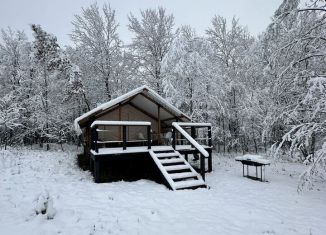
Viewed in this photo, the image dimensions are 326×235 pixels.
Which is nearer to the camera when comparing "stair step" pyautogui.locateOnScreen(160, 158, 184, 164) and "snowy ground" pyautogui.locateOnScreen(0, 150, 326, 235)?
"snowy ground" pyautogui.locateOnScreen(0, 150, 326, 235)

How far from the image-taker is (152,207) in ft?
21.3

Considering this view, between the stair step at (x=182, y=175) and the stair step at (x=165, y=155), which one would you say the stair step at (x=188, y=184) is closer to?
the stair step at (x=182, y=175)

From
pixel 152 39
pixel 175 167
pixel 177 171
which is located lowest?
pixel 177 171

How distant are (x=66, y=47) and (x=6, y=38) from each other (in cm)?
554

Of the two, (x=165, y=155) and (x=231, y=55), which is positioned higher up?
(x=231, y=55)

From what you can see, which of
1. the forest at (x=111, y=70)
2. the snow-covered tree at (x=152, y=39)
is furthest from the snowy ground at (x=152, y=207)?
the snow-covered tree at (x=152, y=39)

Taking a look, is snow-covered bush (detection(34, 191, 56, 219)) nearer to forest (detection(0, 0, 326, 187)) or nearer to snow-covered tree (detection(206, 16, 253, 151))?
forest (detection(0, 0, 326, 187))

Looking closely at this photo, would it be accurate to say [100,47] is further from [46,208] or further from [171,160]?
[46,208]

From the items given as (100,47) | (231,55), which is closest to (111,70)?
(100,47)

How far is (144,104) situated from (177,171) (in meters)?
5.59

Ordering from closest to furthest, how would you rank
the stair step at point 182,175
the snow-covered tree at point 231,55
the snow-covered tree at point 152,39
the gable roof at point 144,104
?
the stair step at point 182,175
the gable roof at point 144,104
the snow-covered tree at point 152,39
the snow-covered tree at point 231,55

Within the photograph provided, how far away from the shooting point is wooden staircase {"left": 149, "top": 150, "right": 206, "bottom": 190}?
28.2ft

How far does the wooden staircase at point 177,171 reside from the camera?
8.60 m

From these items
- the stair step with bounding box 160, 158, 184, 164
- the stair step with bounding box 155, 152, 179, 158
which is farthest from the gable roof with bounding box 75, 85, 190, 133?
the stair step with bounding box 160, 158, 184, 164
